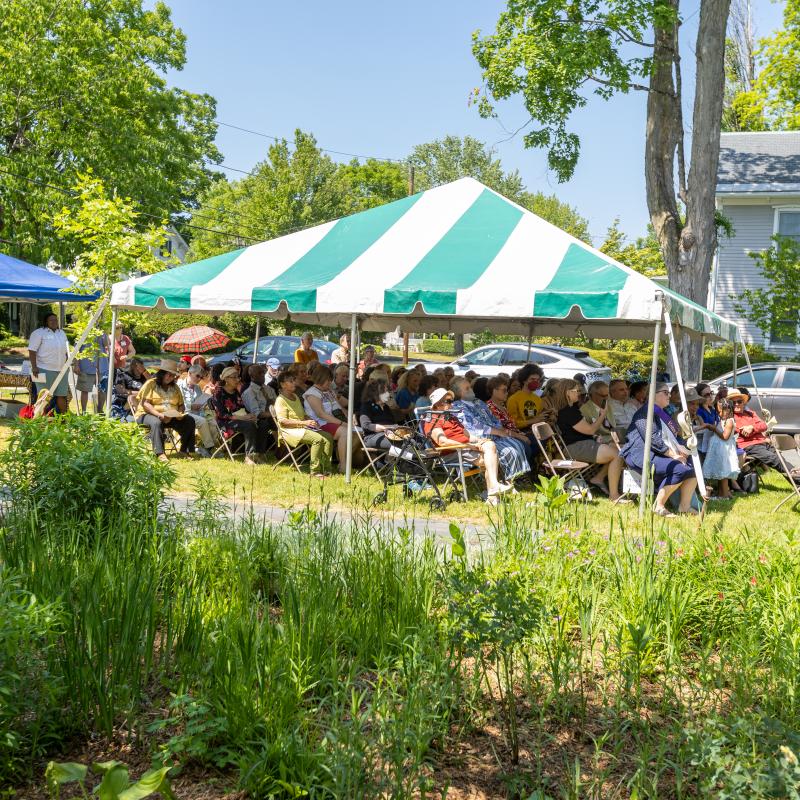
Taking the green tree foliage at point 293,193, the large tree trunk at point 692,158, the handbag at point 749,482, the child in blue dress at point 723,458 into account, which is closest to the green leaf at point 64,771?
the child in blue dress at point 723,458

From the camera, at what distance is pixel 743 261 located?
91.4 feet

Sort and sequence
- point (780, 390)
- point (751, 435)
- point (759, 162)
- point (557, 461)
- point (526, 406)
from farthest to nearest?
point (759, 162), point (780, 390), point (751, 435), point (526, 406), point (557, 461)

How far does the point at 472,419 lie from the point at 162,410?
398 centimetres

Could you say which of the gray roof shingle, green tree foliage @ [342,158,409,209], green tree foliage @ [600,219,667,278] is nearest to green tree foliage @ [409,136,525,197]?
green tree foliage @ [342,158,409,209]

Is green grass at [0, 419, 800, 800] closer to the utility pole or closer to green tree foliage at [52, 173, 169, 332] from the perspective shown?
green tree foliage at [52, 173, 169, 332]

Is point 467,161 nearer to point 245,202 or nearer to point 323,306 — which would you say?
point 245,202

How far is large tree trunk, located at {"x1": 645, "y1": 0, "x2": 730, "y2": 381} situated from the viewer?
15367 mm

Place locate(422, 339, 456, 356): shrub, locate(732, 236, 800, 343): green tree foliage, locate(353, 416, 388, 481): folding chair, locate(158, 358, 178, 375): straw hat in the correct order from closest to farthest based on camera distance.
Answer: locate(353, 416, 388, 481): folding chair
locate(158, 358, 178, 375): straw hat
locate(732, 236, 800, 343): green tree foliage
locate(422, 339, 456, 356): shrub

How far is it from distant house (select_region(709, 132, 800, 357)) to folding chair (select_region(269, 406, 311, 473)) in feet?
61.8

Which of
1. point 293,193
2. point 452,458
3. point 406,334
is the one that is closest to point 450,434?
point 452,458

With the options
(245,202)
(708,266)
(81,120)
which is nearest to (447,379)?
(708,266)

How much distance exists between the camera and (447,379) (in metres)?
12.1

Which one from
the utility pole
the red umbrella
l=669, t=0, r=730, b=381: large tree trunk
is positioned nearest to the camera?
l=669, t=0, r=730, b=381: large tree trunk

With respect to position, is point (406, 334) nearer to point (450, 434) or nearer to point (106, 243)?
point (106, 243)
